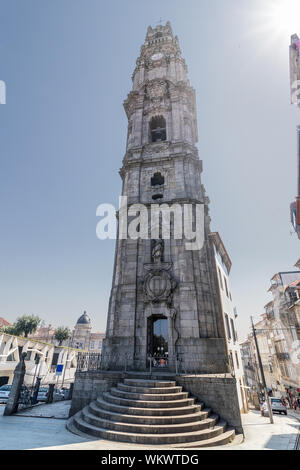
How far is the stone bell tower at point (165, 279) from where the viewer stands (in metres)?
14.6

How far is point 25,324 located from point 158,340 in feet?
153

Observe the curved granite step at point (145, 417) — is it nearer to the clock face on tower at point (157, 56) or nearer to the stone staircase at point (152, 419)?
the stone staircase at point (152, 419)

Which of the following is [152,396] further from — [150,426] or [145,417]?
[150,426]

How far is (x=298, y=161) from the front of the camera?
51.0ft

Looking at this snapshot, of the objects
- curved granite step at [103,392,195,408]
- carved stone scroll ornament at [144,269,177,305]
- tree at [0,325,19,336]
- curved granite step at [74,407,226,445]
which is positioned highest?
tree at [0,325,19,336]

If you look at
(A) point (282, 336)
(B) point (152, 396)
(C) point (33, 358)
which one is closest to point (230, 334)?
(B) point (152, 396)

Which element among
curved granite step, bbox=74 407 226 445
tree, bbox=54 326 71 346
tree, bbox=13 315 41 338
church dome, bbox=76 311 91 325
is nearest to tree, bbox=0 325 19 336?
tree, bbox=13 315 41 338

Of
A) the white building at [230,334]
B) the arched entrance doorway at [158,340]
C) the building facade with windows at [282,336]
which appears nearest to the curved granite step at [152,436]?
the arched entrance doorway at [158,340]

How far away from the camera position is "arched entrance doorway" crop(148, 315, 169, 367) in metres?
14.9

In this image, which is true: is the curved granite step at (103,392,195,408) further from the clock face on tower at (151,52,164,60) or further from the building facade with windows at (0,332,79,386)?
the clock face on tower at (151,52,164,60)

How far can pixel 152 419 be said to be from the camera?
8.80m

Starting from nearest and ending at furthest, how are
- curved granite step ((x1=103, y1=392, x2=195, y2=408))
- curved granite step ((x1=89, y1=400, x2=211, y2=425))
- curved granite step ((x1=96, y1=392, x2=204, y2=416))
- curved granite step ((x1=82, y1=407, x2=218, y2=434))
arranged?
1. curved granite step ((x1=82, y1=407, x2=218, y2=434))
2. curved granite step ((x1=89, y1=400, x2=211, y2=425))
3. curved granite step ((x1=96, y1=392, x2=204, y2=416))
4. curved granite step ((x1=103, y1=392, x2=195, y2=408))

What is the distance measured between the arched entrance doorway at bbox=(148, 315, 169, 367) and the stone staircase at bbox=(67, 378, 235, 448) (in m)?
3.86
